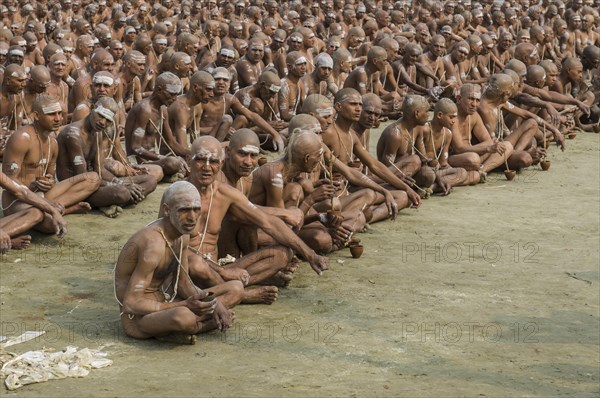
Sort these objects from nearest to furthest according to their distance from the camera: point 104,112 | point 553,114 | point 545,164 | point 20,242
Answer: point 20,242 → point 104,112 → point 545,164 → point 553,114

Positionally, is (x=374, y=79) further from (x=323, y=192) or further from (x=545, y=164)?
(x=323, y=192)

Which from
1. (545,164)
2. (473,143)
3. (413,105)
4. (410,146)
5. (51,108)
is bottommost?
(545,164)

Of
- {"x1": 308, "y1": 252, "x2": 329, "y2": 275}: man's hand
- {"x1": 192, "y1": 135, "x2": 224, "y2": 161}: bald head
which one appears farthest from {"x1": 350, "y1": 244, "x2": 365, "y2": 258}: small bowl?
{"x1": 192, "y1": 135, "x2": 224, "y2": 161}: bald head

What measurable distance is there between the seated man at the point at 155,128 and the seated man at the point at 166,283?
15.8 feet

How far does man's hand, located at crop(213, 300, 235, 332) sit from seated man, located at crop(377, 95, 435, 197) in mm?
4619

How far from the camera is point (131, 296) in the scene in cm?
707

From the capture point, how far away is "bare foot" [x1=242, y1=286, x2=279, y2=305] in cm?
803

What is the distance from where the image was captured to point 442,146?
12.4 m

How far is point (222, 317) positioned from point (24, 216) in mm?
2935

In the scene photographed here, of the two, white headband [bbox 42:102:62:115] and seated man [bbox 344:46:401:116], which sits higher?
white headband [bbox 42:102:62:115]

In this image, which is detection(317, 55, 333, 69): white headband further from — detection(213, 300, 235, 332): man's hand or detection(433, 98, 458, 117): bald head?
detection(213, 300, 235, 332): man's hand

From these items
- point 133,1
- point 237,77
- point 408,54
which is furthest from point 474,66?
point 133,1

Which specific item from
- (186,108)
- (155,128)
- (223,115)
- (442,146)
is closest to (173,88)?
(186,108)

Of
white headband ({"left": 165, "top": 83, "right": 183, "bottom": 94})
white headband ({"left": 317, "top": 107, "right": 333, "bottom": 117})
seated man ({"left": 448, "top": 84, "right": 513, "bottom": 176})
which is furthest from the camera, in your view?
seated man ({"left": 448, "top": 84, "right": 513, "bottom": 176})
